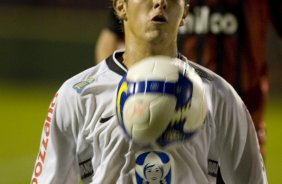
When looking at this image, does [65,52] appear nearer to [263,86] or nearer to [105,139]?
[263,86]

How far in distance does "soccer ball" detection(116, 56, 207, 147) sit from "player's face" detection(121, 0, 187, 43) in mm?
129

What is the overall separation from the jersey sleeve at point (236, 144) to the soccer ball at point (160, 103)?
0.23m

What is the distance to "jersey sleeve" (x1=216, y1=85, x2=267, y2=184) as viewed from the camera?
3.04 m

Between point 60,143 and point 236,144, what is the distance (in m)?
0.59

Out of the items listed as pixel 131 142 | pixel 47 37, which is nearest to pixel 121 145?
pixel 131 142

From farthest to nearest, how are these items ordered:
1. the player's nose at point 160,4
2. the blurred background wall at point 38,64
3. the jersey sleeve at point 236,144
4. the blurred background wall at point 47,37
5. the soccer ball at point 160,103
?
the blurred background wall at point 47,37
the blurred background wall at point 38,64
the jersey sleeve at point 236,144
the player's nose at point 160,4
the soccer ball at point 160,103

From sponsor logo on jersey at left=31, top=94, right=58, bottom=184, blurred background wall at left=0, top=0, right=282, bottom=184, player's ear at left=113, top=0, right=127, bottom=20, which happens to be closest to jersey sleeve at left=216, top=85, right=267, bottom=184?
player's ear at left=113, top=0, right=127, bottom=20

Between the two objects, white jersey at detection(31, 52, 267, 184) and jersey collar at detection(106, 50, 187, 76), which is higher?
→ jersey collar at detection(106, 50, 187, 76)

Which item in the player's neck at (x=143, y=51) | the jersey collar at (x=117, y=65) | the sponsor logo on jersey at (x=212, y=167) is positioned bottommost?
the sponsor logo on jersey at (x=212, y=167)

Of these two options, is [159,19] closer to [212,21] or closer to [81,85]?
[81,85]

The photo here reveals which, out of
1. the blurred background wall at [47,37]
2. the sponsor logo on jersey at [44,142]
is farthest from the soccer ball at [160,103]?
the blurred background wall at [47,37]

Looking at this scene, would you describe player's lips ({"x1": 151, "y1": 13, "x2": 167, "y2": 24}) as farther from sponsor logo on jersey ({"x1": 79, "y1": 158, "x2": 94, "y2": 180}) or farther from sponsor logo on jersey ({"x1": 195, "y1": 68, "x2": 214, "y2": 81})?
sponsor logo on jersey ({"x1": 79, "y1": 158, "x2": 94, "y2": 180})

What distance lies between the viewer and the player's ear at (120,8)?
3143mm

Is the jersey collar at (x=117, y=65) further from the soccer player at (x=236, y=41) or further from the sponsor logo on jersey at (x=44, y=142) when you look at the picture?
the soccer player at (x=236, y=41)
